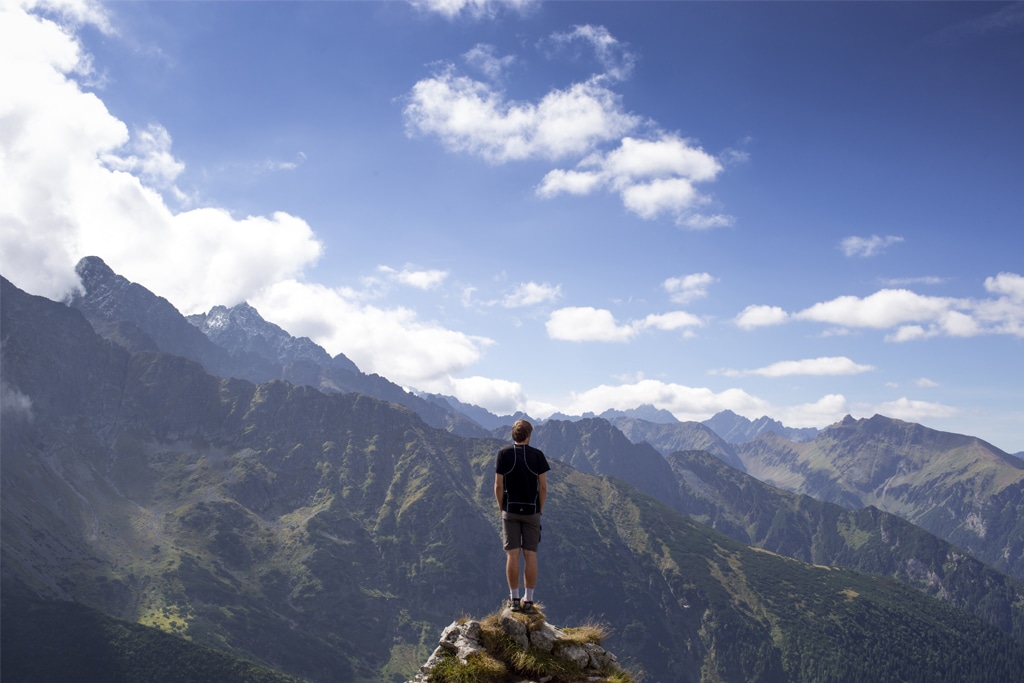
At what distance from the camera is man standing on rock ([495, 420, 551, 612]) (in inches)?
761

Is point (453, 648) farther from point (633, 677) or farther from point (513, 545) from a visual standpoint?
point (633, 677)

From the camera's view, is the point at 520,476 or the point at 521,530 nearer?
the point at 520,476

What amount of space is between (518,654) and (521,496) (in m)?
4.66

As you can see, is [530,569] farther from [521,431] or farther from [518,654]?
[521,431]

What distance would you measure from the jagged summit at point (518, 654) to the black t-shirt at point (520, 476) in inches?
137

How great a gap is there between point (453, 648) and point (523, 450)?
21.9 feet

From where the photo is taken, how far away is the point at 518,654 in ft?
58.9

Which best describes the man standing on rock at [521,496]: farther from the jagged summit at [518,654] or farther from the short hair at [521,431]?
the jagged summit at [518,654]

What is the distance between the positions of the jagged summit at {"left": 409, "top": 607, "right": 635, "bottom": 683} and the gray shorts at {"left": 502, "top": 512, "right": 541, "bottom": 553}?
2.19m

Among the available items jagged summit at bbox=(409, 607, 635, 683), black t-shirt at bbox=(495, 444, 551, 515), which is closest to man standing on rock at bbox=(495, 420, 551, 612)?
black t-shirt at bbox=(495, 444, 551, 515)

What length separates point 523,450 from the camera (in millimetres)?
19422

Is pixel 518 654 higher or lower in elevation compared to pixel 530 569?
lower

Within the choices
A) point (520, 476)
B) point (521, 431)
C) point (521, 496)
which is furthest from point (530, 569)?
point (521, 431)

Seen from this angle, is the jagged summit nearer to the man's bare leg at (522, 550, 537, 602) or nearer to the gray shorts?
the man's bare leg at (522, 550, 537, 602)
